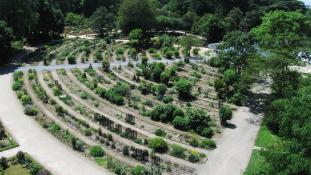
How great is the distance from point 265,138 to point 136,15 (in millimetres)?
47426

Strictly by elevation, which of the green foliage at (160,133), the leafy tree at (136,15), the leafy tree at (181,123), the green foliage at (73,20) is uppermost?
the leafy tree at (136,15)

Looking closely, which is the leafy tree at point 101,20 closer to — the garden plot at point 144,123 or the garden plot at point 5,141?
the garden plot at point 144,123

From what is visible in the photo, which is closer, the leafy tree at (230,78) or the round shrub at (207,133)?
the round shrub at (207,133)

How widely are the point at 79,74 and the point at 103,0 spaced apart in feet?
172

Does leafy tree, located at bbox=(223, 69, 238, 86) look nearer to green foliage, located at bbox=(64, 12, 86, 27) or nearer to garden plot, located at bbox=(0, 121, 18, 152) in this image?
garden plot, located at bbox=(0, 121, 18, 152)

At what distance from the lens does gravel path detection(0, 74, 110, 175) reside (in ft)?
113

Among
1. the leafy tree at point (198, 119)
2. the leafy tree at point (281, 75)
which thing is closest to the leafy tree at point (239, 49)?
the leafy tree at point (281, 75)

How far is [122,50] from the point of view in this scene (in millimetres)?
71562

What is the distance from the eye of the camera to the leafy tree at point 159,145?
37344 mm

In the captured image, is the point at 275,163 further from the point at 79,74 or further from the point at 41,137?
the point at 79,74

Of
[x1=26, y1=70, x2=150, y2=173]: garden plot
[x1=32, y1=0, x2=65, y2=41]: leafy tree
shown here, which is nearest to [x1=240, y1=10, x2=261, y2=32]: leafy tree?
[x1=32, y1=0, x2=65, y2=41]: leafy tree

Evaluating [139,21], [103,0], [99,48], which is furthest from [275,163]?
[103,0]

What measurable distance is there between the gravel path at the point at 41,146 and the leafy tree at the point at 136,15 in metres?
37.8

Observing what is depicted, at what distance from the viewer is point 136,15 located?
81125mm
